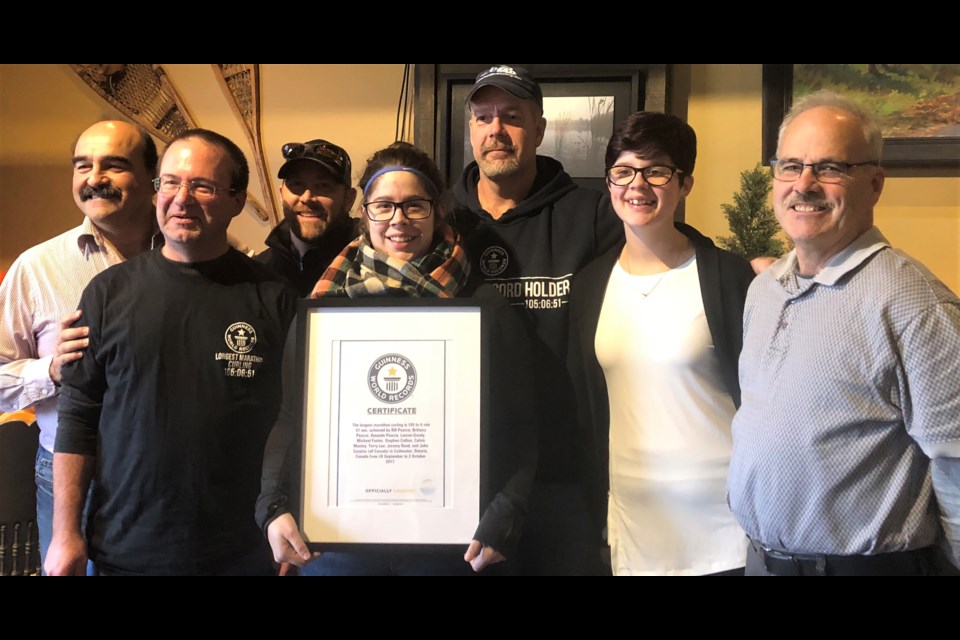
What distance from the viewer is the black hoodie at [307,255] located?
1.94 m

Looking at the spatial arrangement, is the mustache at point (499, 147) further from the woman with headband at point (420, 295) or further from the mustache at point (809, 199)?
the mustache at point (809, 199)

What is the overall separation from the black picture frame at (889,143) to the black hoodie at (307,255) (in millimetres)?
1278

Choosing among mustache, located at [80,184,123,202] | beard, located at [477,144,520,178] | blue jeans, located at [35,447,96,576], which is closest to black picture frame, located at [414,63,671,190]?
beard, located at [477,144,520,178]

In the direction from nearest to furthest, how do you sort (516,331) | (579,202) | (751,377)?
(751,377) < (516,331) < (579,202)

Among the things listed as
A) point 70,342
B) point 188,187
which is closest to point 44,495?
point 70,342

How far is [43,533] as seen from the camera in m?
1.99

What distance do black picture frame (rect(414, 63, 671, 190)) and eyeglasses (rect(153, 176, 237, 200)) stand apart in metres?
0.66

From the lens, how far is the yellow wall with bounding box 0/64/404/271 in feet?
7.06

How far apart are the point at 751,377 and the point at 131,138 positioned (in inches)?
73.1

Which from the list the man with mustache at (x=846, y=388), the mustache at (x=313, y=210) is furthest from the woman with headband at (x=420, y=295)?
the man with mustache at (x=846, y=388)

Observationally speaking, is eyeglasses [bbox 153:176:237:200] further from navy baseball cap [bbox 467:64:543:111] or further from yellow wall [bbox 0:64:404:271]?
navy baseball cap [bbox 467:64:543:111]

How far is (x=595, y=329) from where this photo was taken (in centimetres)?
181
